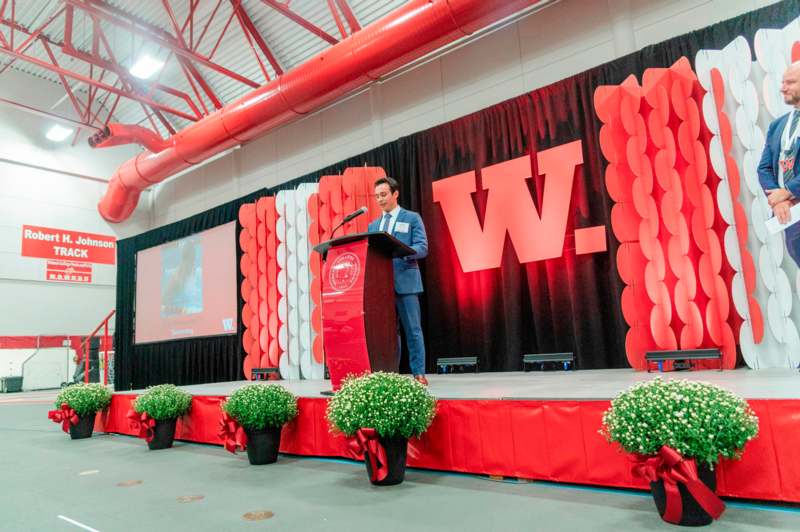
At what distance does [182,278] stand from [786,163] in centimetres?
731

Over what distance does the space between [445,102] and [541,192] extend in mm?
1925

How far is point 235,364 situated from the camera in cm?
671

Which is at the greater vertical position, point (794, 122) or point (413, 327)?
point (794, 122)

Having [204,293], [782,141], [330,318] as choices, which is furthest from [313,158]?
[782,141]

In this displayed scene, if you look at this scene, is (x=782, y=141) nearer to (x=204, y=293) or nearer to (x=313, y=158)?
(x=313, y=158)

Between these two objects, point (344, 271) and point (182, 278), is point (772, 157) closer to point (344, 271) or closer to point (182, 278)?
point (344, 271)

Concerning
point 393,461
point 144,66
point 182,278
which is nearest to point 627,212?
point 393,461

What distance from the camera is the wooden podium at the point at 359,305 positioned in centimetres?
226

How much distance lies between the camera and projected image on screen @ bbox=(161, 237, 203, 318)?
7375 mm

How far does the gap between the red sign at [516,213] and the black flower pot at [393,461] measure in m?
2.65

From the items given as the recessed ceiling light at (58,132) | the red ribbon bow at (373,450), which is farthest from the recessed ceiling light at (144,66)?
the red ribbon bow at (373,450)

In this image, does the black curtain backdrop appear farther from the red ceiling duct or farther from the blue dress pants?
the blue dress pants

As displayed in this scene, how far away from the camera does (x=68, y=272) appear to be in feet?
33.4

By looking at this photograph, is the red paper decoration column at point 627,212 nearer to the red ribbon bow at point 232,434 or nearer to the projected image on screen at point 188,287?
the red ribbon bow at point 232,434
